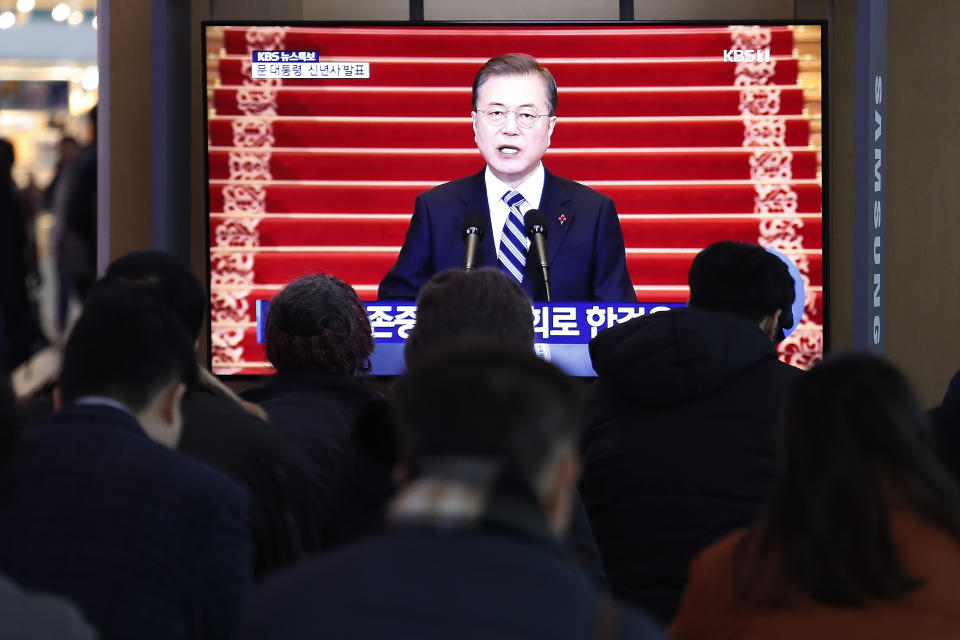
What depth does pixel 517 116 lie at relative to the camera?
15.9 ft

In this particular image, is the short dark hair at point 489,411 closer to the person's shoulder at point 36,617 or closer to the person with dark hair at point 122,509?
the person's shoulder at point 36,617

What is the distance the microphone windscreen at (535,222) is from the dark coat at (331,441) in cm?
193

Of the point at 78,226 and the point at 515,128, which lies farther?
the point at 78,226

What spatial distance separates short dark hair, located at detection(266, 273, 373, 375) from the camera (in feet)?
9.43

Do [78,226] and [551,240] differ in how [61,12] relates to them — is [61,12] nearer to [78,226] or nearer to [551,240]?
[78,226]

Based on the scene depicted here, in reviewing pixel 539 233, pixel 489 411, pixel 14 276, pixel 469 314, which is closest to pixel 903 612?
pixel 489 411

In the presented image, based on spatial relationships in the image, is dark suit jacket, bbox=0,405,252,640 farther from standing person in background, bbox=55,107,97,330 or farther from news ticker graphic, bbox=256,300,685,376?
standing person in background, bbox=55,107,97,330

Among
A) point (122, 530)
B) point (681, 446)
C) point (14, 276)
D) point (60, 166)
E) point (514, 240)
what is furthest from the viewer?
point (60, 166)

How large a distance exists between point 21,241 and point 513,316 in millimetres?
3372

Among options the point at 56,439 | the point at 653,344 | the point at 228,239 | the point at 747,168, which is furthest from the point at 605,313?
the point at 56,439

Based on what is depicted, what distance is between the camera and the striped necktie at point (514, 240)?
187 inches

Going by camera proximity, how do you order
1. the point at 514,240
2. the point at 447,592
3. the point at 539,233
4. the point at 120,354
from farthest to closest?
the point at 514,240 < the point at 539,233 < the point at 120,354 < the point at 447,592

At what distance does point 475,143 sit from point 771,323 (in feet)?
7.36

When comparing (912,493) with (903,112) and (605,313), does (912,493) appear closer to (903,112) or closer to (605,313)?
(605,313)
